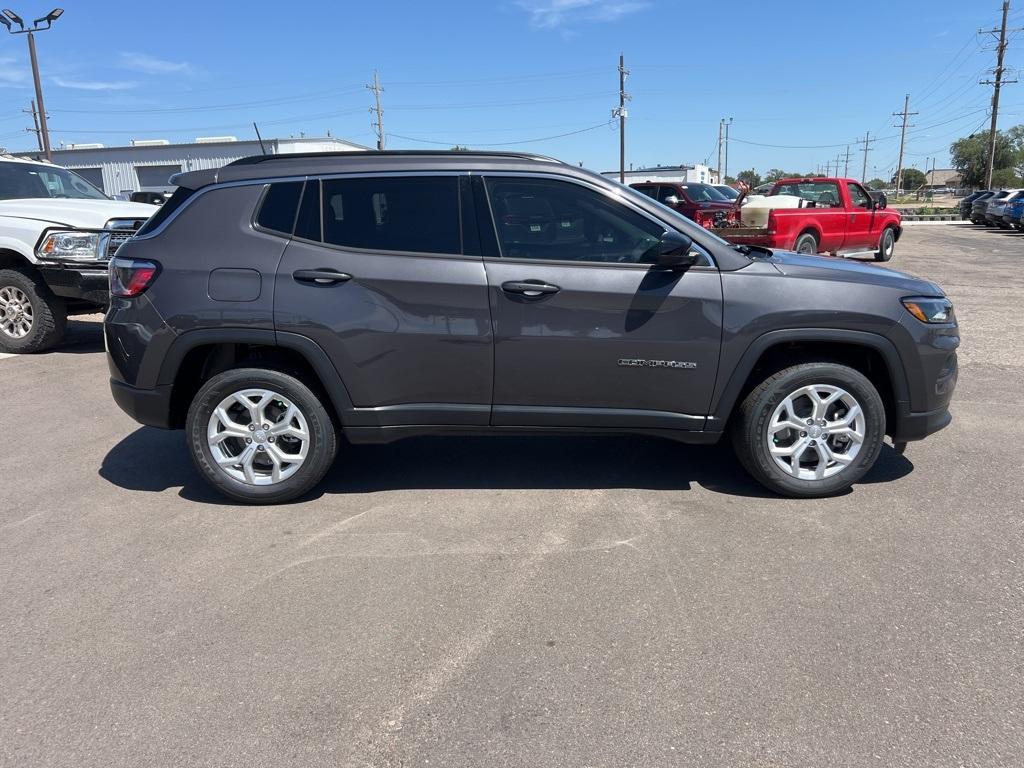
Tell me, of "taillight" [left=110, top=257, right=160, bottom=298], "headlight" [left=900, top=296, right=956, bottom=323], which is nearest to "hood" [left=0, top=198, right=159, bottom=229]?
"taillight" [left=110, top=257, right=160, bottom=298]

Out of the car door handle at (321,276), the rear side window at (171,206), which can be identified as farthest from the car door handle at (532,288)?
the rear side window at (171,206)

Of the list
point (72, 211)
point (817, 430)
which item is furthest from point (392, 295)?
point (72, 211)

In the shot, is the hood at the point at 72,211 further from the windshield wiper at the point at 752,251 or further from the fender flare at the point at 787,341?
the fender flare at the point at 787,341

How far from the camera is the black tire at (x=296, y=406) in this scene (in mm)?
4094

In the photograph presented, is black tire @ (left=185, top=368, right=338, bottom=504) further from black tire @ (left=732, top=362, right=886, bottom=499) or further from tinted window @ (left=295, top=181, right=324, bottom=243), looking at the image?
black tire @ (left=732, top=362, right=886, bottom=499)

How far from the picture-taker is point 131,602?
327 centimetres

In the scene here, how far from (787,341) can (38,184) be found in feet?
30.1

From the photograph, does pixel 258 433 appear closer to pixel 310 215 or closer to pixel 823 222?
pixel 310 215

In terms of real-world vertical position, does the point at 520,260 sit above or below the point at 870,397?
above

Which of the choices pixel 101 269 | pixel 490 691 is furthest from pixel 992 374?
pixel 101 269

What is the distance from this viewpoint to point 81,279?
24.8 feet

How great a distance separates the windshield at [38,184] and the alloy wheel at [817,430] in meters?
8.85

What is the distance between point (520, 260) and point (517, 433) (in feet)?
3.13

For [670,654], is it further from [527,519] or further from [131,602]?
[131,602]
